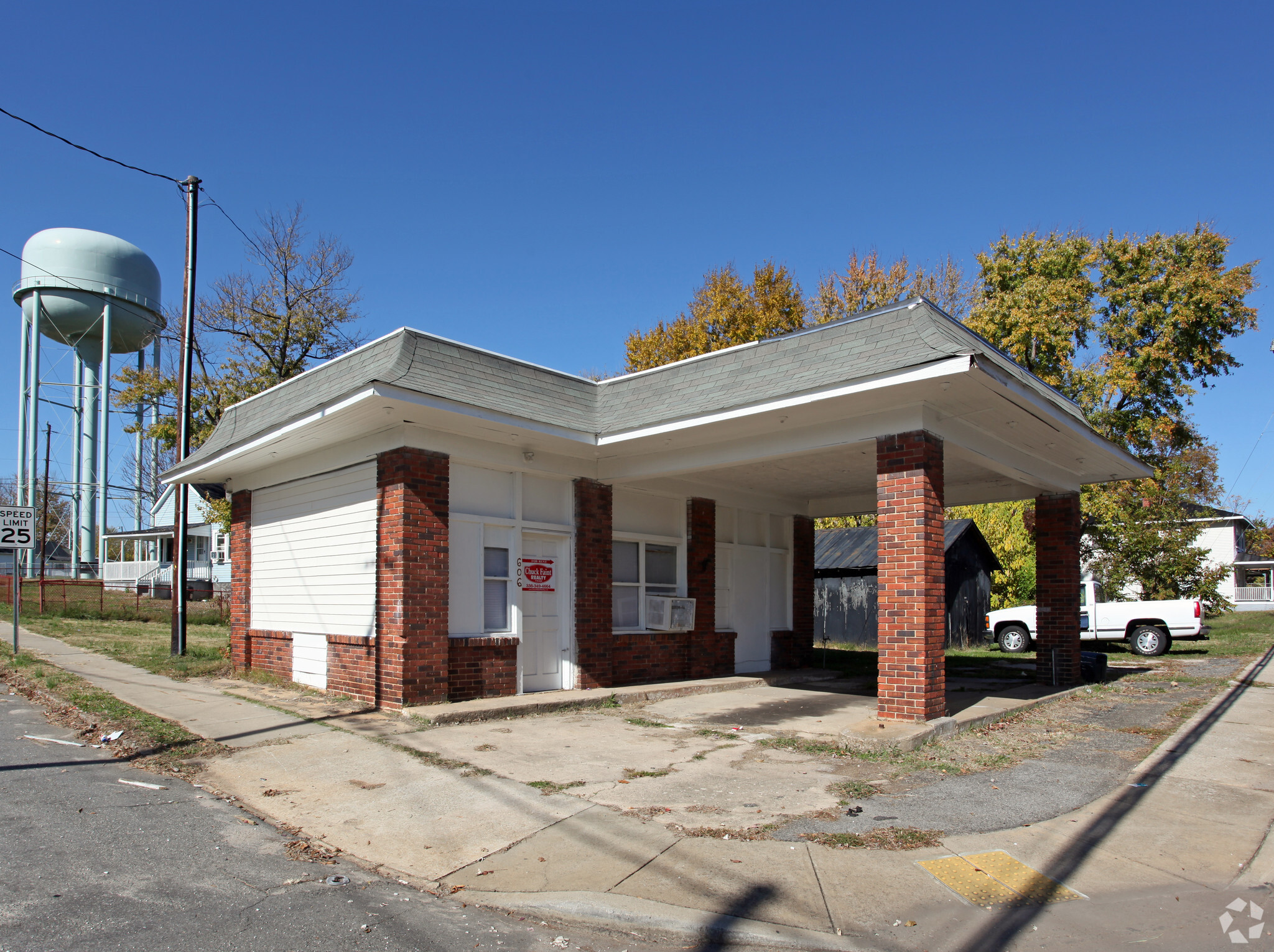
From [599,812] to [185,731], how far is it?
195 inches

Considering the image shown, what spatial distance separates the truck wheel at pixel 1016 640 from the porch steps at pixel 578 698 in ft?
34.1

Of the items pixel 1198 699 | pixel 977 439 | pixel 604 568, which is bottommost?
pixel 1198 699

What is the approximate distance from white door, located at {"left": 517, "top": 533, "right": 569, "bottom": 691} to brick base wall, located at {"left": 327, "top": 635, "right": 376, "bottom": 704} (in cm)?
193

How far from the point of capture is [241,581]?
13.8 m

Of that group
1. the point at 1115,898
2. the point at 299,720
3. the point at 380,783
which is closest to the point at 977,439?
the point at 1115,898

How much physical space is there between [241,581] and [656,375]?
7.69 m

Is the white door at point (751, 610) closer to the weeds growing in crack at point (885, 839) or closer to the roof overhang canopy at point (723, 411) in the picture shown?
the roof overhang canopy at point (723, 411)

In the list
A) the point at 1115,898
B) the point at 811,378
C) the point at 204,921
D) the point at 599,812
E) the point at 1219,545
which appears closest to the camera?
the point at 204,921

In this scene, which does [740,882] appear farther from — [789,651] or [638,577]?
[789,651]

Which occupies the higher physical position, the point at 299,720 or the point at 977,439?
the point at 977,439

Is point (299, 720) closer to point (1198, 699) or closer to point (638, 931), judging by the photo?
point (638, 931)

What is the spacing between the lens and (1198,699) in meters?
11.9

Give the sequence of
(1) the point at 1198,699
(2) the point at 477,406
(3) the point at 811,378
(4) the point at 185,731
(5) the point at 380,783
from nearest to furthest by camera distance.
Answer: (5) the point at 380,783
(4) the point at 185,731
(3) the point at 811,378
(2) the point at 477,406
(1) the point at 1198,699

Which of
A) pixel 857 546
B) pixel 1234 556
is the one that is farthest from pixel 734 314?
pixel 1234 556
